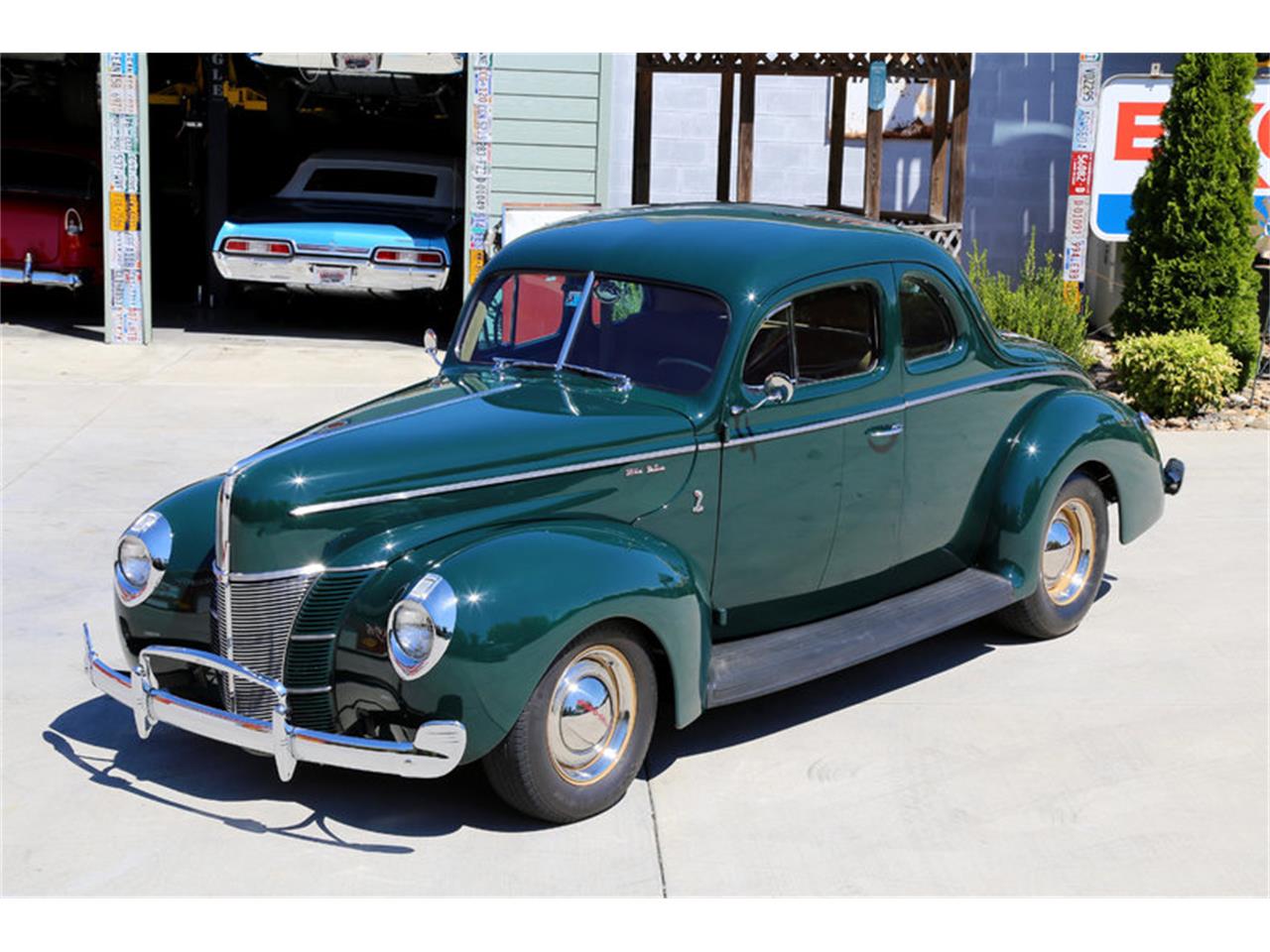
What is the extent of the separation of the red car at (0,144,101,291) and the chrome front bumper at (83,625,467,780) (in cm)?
992

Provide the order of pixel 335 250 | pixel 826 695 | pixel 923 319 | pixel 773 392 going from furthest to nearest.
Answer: pixel 335 250 → pixel 923 319 → pixel 826 695 → pixel 773 392

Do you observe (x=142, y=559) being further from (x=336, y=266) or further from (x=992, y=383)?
(x=336, y=266)

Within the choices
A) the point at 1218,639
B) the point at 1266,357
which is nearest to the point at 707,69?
the point at 1266,357

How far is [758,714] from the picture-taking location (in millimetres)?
6172

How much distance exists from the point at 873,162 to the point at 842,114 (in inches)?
48.3

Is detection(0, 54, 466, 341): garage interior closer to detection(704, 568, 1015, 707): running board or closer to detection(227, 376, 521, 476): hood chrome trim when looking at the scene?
detection(704, 568, 1015, 707): running board

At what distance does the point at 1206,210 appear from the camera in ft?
39.8

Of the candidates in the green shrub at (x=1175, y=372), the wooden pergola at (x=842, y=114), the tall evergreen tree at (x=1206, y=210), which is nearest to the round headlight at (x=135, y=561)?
the green shrub at (x=1175, y=372)

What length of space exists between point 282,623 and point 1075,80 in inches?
472

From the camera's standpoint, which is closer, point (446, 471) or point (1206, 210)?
point (446, 471)

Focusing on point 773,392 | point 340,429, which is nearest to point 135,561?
point 340,429

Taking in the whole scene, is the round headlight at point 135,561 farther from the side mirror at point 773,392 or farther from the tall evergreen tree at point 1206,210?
the tall evergreen tree at point 1206,210

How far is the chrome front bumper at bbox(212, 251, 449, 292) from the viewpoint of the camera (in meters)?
13.3
